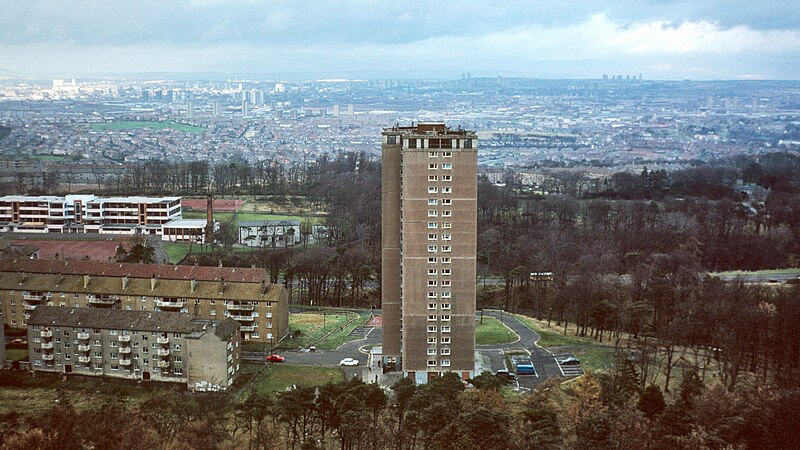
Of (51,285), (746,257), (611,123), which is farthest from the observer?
(611,123)

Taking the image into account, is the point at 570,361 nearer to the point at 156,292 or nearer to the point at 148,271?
the point at 156,292

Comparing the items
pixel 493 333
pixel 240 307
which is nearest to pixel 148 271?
pixel 240 307

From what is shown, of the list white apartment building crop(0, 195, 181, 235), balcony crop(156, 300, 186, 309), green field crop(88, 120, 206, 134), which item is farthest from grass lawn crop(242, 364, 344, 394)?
green field crop(88, 120, 206, 134)

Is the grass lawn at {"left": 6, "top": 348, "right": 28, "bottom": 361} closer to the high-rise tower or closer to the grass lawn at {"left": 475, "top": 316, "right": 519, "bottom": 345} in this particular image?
the high-rise tower

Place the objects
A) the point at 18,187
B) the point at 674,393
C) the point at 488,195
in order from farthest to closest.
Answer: the point at 18,187 → the point at 488,195 → the point at 674,393

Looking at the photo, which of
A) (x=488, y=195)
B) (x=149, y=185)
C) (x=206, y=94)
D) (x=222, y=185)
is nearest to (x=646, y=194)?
(x=488, y=195)

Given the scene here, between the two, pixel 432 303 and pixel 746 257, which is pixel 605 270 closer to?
pixel 746 257
